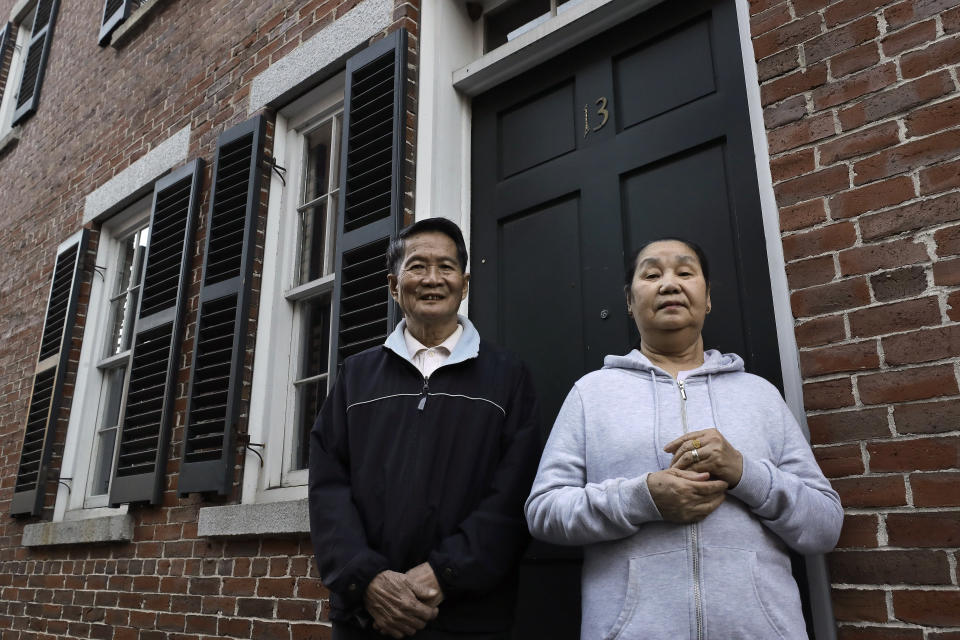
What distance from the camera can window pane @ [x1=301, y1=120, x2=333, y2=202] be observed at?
156 inches

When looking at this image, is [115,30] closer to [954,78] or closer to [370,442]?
[370,442]

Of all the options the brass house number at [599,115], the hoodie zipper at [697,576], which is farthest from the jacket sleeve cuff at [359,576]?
the brass house number at [599,115]

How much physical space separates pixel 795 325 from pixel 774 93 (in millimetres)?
753

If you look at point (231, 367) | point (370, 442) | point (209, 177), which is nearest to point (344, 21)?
point (209, 177)

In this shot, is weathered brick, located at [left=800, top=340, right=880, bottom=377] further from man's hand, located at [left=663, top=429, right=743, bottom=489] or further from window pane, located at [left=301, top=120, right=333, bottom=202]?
window pane, located at [left=301, top=120, right=333, bottom=202]

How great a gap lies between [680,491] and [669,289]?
0.57 metres

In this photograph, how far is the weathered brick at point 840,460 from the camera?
6.25 ft

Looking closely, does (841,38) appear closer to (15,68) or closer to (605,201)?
(605,201)

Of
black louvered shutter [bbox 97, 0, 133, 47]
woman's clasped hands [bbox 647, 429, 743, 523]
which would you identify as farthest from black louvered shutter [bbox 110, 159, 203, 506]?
woman's clasped hands [bbox 647, 429, 743, 523]

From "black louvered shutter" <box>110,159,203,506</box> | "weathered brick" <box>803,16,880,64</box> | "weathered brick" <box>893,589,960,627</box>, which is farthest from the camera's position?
"black louvered shutter" <box>110,159,203,506</box>

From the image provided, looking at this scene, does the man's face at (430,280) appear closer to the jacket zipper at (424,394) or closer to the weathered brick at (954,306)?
the jacket zipper at (424,394)

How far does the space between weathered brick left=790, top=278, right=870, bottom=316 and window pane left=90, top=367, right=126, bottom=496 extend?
13.4 ft

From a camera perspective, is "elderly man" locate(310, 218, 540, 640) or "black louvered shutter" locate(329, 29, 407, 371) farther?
"black louvered shutter" locate(329, 29, 407, 371)

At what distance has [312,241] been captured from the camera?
388 centimetres
